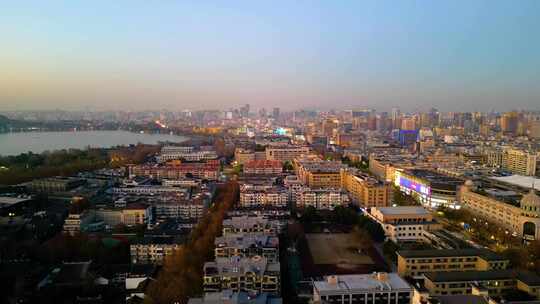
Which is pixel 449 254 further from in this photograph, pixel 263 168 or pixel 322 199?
pixel 263 168

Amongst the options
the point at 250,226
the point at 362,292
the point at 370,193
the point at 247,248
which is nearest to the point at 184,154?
the point at 370,193

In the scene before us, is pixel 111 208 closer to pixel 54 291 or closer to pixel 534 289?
pixel 54 291

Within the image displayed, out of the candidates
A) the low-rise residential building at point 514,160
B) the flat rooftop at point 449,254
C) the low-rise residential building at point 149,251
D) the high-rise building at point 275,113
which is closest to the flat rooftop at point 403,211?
the flat rooftop at point 449,254

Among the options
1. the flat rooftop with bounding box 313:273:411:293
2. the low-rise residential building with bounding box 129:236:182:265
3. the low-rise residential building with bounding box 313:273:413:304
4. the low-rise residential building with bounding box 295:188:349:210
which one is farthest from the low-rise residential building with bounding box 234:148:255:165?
the low-rise residential building with bounding box 313:273:413:304

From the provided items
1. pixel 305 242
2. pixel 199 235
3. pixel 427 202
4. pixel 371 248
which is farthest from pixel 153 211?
pixel 427 202

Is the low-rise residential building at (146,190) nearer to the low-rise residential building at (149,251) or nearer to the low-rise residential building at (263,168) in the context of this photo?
the low-rise residential building at (263,168)
